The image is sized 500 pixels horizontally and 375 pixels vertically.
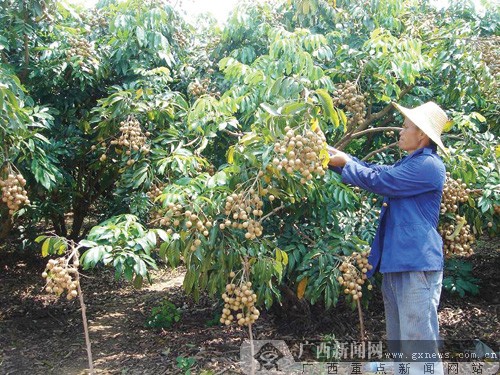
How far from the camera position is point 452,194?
124 inches

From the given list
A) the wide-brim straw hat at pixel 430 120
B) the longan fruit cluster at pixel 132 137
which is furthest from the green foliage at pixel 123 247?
the wide-brim straw hat at pixel 430 120

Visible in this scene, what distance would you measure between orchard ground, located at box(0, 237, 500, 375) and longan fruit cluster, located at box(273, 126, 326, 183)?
1801mm

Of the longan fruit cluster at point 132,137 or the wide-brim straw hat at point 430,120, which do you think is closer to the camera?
the wide-brim straw hat at point 430,120

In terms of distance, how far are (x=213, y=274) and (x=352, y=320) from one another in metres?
1.95

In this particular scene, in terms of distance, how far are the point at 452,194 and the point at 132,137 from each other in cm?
207

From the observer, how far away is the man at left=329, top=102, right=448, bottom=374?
2391mm

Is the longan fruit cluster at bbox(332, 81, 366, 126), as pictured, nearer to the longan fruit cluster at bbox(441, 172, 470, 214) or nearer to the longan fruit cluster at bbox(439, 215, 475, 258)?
the longan fruit cluster at bbox(441, 172, 470, 214)

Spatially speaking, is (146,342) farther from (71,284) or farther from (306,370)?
(71,284)

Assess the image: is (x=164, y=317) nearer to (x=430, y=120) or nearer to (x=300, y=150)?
(x=300, y=150)

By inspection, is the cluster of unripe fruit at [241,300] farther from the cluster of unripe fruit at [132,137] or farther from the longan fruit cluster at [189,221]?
the cluster of unripe fruit at [132,137]

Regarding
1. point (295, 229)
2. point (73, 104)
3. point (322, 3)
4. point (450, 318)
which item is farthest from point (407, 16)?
point (73, 104)

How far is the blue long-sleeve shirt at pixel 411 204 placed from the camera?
7.86 ft

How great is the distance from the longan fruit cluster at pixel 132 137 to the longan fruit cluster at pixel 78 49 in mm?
870

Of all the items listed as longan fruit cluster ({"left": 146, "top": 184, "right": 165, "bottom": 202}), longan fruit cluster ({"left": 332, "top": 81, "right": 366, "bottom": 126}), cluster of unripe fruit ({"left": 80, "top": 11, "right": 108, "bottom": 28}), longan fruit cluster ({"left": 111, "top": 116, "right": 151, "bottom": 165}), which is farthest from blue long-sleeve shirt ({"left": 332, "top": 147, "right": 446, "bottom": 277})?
cluster of unripe fruit ({"left": 80, "top": 11, "right": 108, "bottom": 28})
